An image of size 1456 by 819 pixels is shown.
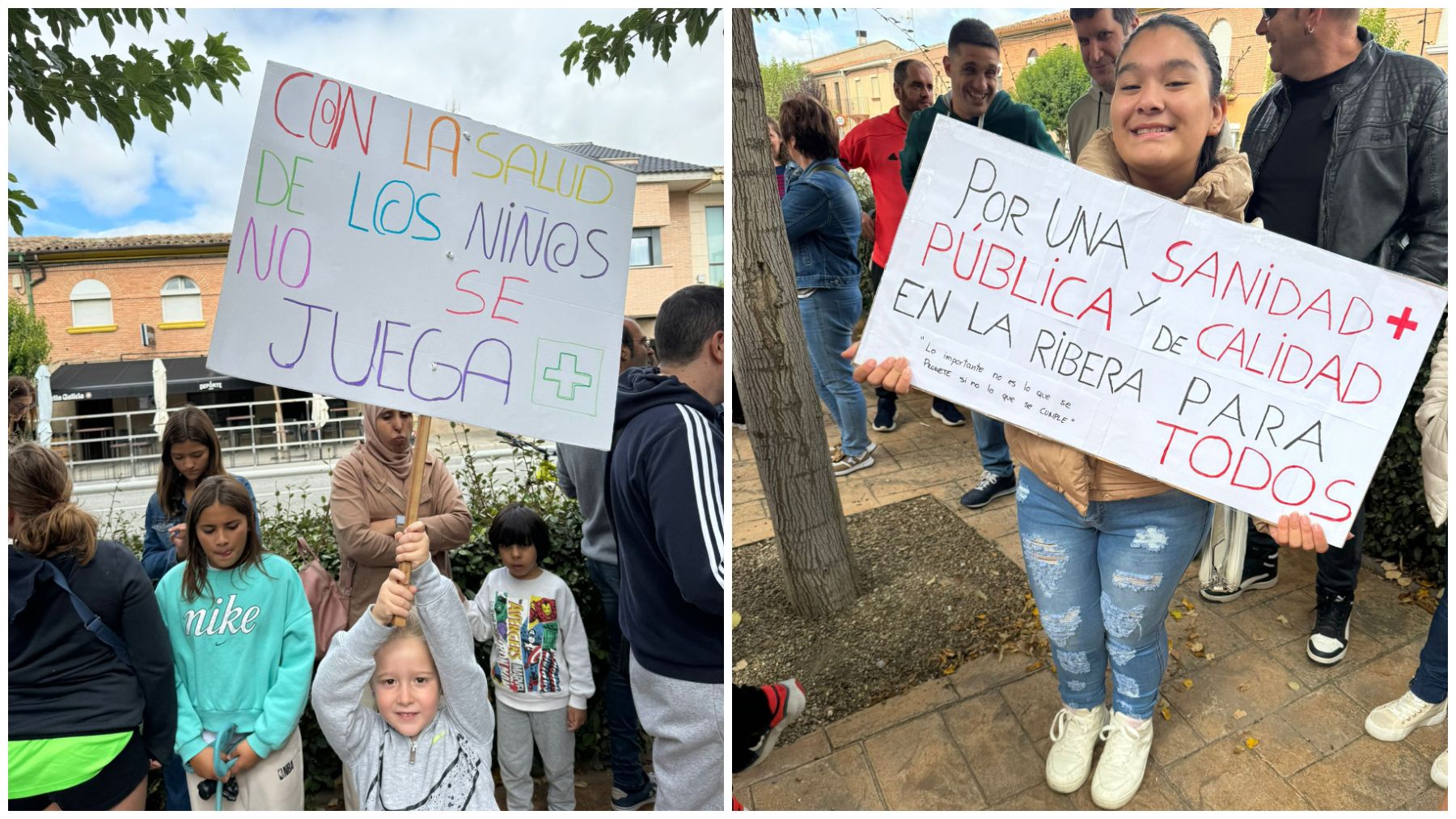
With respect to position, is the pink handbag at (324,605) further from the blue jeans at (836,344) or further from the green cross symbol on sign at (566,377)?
the blue jeans at (836,344)

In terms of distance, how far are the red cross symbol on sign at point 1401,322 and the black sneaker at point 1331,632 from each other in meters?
1.20

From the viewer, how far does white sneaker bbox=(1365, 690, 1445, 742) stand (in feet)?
7.54

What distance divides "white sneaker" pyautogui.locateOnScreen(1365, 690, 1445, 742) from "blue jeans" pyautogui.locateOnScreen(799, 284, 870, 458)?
226cm

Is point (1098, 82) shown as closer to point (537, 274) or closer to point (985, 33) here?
point (985, 33)

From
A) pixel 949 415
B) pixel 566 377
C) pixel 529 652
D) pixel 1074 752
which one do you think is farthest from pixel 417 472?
pixel 949 415

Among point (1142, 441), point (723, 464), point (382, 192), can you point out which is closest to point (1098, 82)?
point (1142, 441)

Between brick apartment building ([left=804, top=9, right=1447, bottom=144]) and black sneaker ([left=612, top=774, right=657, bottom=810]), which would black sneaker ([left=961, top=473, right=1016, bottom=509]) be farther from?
black sneaker ([left=612, top=774, right=657, bottom=810])

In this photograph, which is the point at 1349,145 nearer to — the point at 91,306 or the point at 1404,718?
the point at 1404,718

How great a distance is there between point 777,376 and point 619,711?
3.93ft

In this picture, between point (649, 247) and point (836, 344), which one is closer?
point (836, 344)

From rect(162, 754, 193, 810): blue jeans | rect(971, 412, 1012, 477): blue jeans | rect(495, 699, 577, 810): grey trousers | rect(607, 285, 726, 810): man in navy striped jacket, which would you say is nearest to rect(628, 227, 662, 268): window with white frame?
rect(971, 412, 1012, 477): blue jeans

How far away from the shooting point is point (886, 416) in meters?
4.78

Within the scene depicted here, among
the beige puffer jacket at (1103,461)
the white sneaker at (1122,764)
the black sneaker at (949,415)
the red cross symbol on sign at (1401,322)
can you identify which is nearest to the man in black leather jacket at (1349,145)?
the red cross symbol on sign at (1401,322)

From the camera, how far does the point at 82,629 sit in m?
1.97
